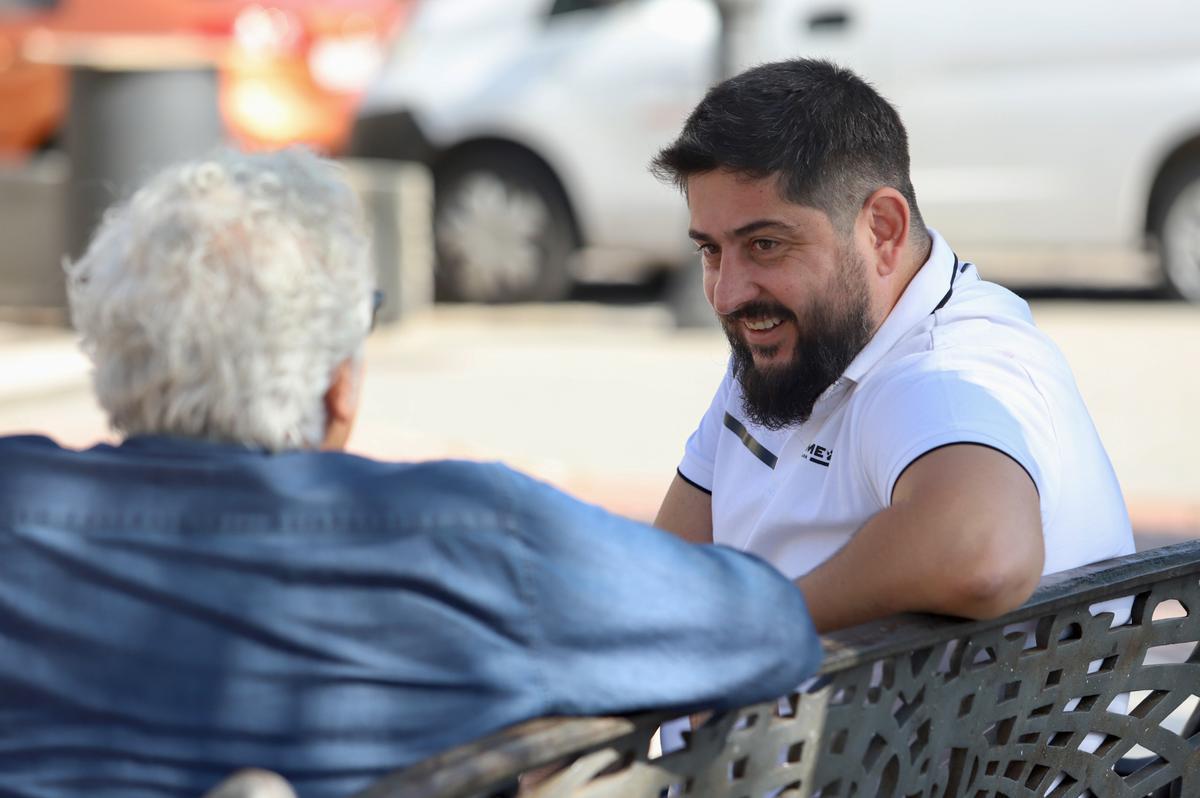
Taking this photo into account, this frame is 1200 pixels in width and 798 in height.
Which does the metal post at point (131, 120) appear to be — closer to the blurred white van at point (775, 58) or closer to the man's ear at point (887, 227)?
the blurred white van at point (775, 58)

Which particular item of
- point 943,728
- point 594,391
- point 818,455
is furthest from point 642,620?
point 594,391

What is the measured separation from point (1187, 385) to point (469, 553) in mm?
6116

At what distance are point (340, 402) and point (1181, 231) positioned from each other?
7.49m

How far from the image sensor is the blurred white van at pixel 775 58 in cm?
848

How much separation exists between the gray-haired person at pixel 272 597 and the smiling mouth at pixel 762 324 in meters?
0.74

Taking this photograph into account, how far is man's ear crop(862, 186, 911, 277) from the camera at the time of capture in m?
2.36

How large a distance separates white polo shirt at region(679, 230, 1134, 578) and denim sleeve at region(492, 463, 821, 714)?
42 centimetres

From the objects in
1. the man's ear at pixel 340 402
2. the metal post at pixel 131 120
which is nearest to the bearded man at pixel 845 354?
the man's ear at pixel 340 402

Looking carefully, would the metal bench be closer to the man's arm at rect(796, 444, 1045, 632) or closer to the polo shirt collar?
the man's arm at rect(796, 444, 1045, 632)

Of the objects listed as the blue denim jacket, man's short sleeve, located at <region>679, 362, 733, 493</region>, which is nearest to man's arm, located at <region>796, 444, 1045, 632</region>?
the blue denim jacket

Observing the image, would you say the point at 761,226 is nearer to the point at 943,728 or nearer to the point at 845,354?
the point at 845,354

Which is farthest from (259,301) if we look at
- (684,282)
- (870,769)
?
(684,282)

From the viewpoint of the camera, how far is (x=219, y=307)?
165 centimetres

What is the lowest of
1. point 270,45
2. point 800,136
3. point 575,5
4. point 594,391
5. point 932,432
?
point 594,391
